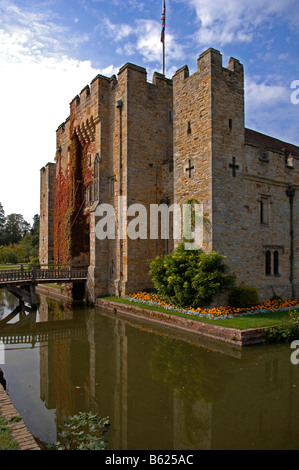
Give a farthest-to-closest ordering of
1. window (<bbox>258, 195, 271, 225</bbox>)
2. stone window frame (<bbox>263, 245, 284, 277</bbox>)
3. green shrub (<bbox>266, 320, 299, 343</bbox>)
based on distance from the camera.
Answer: window (<bbox>258, 195, 271, 225</bbox>), stone window frame (<bbox>263, 245, 284, 277</bbox>), green shrub (<bbox>266, 320, 299, 343</bbox>)

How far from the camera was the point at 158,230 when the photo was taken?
19.1 metres

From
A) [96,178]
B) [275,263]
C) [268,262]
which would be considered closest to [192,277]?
[268,262]

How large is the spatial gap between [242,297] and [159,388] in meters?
7.18

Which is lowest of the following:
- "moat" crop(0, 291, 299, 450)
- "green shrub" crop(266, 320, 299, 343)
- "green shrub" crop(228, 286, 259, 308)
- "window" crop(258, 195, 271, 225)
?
"moat" crop(0, 291, 299, 450)

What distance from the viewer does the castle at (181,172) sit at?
550 inches

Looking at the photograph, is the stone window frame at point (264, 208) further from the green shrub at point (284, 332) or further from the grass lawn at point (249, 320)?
the green shrub at point (284, 332)

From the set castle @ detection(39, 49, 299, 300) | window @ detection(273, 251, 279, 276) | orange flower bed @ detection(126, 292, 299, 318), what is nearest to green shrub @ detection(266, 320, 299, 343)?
orange flower bed @ detection(126, 292, 299, 318)

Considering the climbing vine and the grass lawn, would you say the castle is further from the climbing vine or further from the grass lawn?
the grass lawn

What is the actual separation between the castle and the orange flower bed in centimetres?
73

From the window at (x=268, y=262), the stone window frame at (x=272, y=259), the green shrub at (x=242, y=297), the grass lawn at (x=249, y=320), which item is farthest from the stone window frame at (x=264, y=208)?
the grass lawn at (x=249, y=320)

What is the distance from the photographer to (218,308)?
12844 millimetres

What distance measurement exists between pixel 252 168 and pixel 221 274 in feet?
18.2

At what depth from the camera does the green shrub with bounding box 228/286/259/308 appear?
13211 mm

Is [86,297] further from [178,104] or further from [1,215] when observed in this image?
[1,215]
